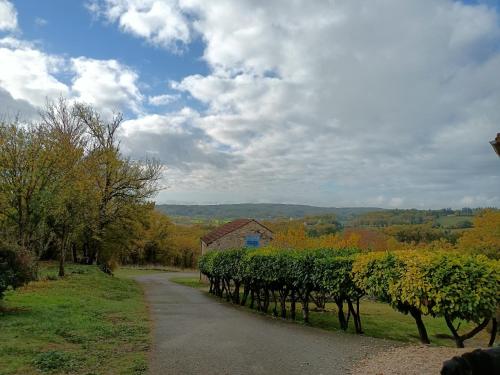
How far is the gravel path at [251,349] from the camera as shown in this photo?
7375 millimetres

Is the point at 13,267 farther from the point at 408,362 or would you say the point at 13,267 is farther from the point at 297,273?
the point at 408,362

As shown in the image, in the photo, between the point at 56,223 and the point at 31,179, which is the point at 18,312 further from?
the point at 56,223

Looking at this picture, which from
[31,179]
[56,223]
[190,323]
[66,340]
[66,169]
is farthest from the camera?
[56,223]

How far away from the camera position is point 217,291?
2653 centimetres

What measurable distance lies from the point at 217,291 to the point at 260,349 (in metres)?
18.0

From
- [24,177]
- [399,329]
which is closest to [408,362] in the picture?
[399,329]

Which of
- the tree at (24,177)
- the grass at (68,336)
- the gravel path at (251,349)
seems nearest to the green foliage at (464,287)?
the gravel path at (251,349)

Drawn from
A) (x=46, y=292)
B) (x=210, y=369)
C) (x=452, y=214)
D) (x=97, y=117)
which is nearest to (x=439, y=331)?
(x=210, y=369)

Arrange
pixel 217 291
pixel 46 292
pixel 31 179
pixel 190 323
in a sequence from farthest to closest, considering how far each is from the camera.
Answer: pixel 217 291 < pixel 31 179 < pixel 46 292 < pixel 190 323

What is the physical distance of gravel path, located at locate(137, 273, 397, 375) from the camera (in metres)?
7.38


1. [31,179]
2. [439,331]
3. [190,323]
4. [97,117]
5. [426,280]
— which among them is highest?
[97,117]

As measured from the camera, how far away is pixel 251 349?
8953 mm

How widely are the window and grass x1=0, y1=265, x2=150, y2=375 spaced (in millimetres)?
22898

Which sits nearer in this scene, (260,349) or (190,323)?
(260,349)
